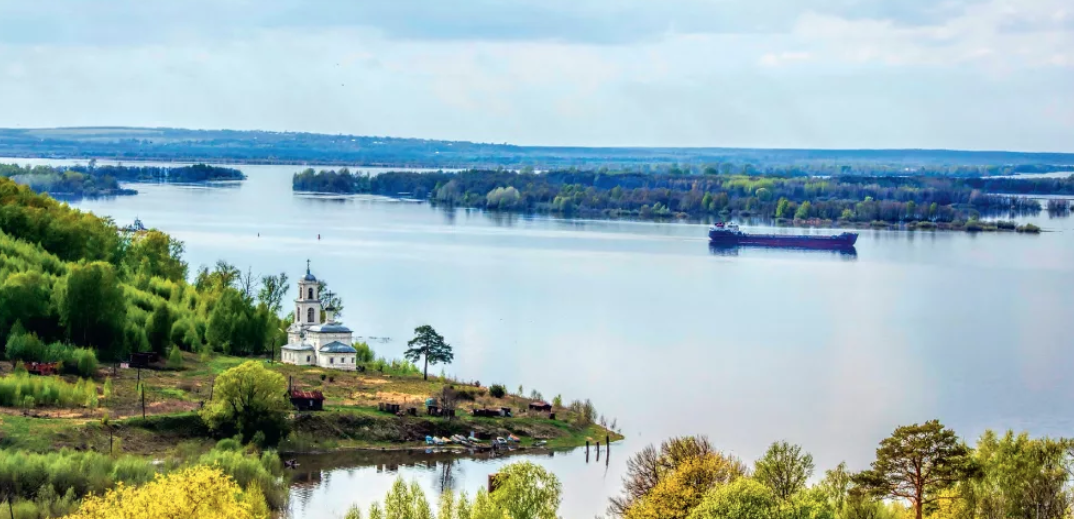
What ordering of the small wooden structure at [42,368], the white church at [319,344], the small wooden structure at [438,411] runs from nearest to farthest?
1. the small wooden structure at [438,411]
2. the small wooden structure at [42,368]
3. the white church at [319,344]

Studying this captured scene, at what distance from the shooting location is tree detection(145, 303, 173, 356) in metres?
29.3

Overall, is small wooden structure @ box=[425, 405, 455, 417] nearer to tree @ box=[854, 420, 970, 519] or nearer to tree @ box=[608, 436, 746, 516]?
Result: tree @ box=[608, 436, 746, 516]

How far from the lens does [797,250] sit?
75.7 meters

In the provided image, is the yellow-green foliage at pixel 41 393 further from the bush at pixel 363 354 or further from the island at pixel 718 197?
the island at pixel 718 197

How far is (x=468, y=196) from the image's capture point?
373 ft

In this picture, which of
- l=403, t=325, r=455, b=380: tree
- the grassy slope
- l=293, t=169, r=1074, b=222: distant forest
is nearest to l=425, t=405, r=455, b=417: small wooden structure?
the grassy slope

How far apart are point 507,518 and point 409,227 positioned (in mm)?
66052

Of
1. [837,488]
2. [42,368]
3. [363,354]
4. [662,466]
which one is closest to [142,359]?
[42,368]

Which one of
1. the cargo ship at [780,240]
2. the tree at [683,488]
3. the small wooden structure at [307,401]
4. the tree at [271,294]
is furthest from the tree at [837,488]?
the cargo ship at [780,240]

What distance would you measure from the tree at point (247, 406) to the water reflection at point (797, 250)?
157ft

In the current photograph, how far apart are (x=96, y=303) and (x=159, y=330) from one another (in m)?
1.33

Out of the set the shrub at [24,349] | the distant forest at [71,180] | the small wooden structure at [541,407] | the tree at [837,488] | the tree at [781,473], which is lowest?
the distant forest at [71,180]

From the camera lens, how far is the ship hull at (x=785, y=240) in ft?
249

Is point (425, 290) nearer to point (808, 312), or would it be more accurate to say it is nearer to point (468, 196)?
point (808, 312)
